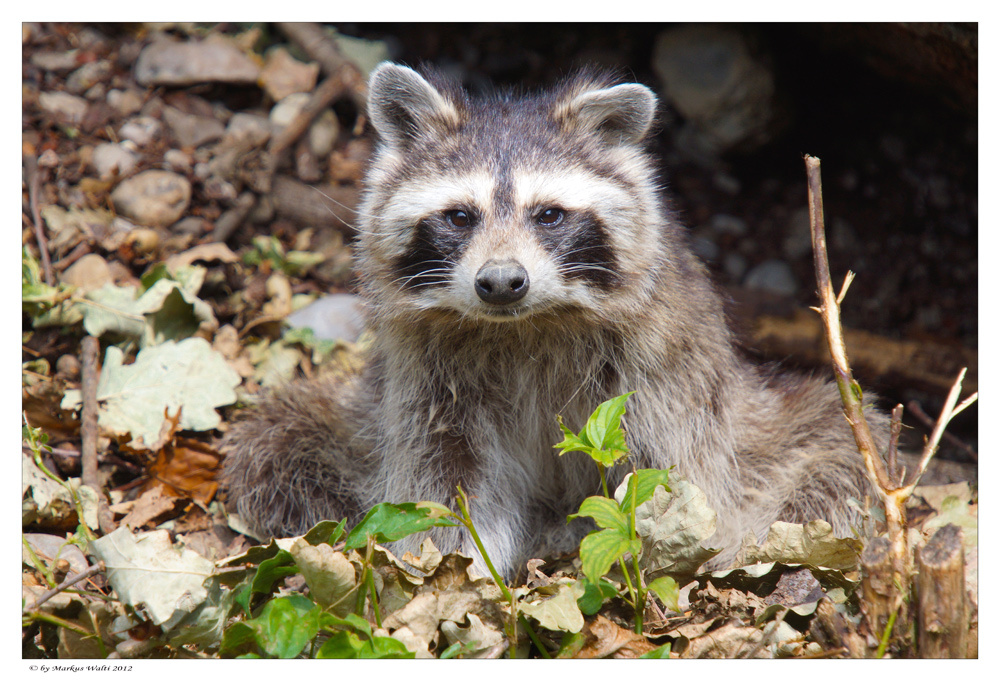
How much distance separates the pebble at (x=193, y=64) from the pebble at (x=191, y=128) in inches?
9.1

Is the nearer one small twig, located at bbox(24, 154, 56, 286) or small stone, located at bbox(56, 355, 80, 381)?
small stone, located at bbox(56, 355, 80, 381)

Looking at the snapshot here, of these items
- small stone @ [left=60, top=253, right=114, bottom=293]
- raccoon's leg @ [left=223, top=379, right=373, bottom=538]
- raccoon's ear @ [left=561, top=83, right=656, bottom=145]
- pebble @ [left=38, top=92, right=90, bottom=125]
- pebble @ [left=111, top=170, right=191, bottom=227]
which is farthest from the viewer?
pebble @ [left=38, top=92, right=90, bottom=125]

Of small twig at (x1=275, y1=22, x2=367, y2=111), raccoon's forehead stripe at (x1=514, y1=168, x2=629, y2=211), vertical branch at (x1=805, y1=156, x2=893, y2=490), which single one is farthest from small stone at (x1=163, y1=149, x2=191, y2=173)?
vertical branch at (x1=805, y1=156, x2=893, y2=490)

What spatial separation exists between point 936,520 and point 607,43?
360 cm

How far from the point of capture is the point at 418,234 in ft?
9.04

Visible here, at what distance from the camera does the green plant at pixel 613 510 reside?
6.90 feet

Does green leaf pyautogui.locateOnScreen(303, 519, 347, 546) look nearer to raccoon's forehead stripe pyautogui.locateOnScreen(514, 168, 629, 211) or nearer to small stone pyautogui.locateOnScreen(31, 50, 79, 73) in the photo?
raccoon's forehead stripe pyautogui.locateOnScreen(514, 168, 629, 211)

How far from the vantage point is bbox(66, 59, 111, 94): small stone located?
15.1ft

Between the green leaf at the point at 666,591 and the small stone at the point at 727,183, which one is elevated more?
the small stone at the point at 727,183

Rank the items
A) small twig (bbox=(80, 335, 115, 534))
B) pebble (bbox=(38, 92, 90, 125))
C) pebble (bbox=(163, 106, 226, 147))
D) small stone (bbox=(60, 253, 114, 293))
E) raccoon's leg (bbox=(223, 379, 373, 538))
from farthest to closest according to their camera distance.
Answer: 1. pebble (bbox=(163, 106, 226, 147))
2. pebble (bbox=(38, 92, 90, 125))
3. small stone (bbox=(60, 253, 114, 293))
4. raccoon's leg (bbox=(223, 379, 373, 538))
5. small twig (bbox=(80, 335, 115, 534))

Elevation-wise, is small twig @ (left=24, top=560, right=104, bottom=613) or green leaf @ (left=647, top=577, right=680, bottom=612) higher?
small twig @ (left=24, top=560, right=104, bottom=613)

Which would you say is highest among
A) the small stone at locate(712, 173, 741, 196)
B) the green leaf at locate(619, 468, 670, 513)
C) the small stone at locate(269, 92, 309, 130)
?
the small stone at locate(269, 92, 309, 130)

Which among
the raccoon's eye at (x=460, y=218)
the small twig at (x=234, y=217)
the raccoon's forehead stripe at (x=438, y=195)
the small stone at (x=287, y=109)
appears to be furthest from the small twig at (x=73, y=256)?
the raccoon's eye at (x=460, y=218)

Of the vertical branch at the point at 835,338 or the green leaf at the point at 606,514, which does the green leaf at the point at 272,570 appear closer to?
the green leaf at the point at 606,514
